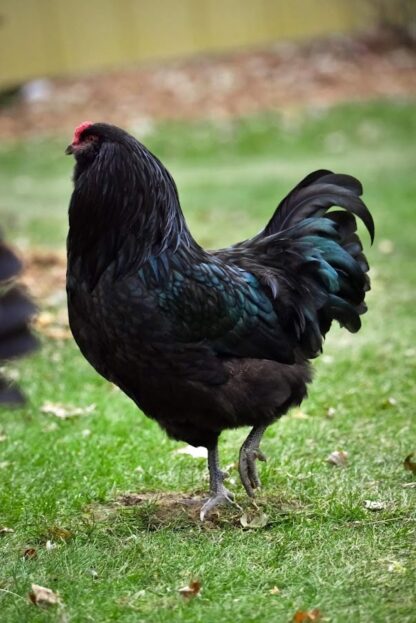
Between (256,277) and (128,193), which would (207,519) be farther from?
(128,193)

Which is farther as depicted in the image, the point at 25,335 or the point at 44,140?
the point at 44,140

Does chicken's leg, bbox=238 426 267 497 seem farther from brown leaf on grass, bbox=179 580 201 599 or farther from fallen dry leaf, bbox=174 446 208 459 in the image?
brown leaf on grass, bbox=179 580 201 599

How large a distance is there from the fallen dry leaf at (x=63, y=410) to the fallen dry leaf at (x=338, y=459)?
1846mm

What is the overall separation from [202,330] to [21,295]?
5.58ft

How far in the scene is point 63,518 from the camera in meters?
5.23

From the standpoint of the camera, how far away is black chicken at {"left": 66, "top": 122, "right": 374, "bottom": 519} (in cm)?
482

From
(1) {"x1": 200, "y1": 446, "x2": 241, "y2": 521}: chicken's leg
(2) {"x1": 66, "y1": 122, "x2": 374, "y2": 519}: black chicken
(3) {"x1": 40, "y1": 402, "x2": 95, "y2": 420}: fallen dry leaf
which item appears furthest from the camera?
(3) {"x1": 40, "y1": 402, "x2": 95, "y2": 420}: fallen dry leaf

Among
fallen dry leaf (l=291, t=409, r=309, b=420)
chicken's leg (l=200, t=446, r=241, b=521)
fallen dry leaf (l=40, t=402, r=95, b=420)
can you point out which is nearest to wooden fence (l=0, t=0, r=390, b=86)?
fallen dry leaf (l=40, t=402, r=95, b=420)

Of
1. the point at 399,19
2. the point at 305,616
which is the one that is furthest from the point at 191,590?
the point at 399,19

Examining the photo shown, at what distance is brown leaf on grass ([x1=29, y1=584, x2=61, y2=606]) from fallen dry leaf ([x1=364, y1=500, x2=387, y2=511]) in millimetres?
1725

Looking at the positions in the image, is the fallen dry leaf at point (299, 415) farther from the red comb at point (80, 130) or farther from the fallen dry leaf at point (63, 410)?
the red comb at point (80, 130)

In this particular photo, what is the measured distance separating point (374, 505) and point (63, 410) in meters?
2.59

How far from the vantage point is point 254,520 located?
513 cm

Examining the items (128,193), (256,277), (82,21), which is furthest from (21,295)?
(82,21)
